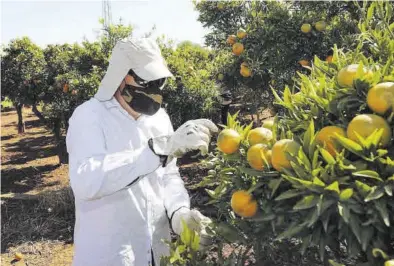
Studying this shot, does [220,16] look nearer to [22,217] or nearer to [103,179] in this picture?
[22,217]

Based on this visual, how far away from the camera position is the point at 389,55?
110 centimetres

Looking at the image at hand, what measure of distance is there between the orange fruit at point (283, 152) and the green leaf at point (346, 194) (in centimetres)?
15

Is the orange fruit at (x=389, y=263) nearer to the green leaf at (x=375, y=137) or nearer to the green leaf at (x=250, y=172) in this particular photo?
the green leaf at (x=375, y=137)

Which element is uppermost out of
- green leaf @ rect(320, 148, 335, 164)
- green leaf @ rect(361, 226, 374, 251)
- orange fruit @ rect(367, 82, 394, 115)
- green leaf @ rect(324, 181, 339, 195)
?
orange fruit @ rect(367, 82, 394, 115)

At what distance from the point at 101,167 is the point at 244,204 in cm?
80

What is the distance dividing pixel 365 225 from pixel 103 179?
3.52ft

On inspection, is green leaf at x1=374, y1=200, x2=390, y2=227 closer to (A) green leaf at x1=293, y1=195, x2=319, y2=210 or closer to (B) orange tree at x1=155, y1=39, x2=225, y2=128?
(A) green leaf at x1=293, y1=195, x2=319, y2=210

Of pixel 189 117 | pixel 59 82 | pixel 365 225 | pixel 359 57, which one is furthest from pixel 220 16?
pixel 365 225

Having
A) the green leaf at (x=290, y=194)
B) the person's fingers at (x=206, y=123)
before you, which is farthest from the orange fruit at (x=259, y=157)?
the person's fingers at (x=206, y=123)

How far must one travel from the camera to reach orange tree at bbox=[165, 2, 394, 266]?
863 millimetres

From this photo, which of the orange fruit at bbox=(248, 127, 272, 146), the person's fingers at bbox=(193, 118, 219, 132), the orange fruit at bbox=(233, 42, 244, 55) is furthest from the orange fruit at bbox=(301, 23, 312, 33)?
the orange fruit at bbox=(248, 127, 272, 146)

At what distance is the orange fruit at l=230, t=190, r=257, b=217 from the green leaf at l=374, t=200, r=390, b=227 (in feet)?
1.00

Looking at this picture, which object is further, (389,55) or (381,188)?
(389,55)

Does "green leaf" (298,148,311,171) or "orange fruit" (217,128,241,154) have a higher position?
"green leaf" (298,148,311,171)
